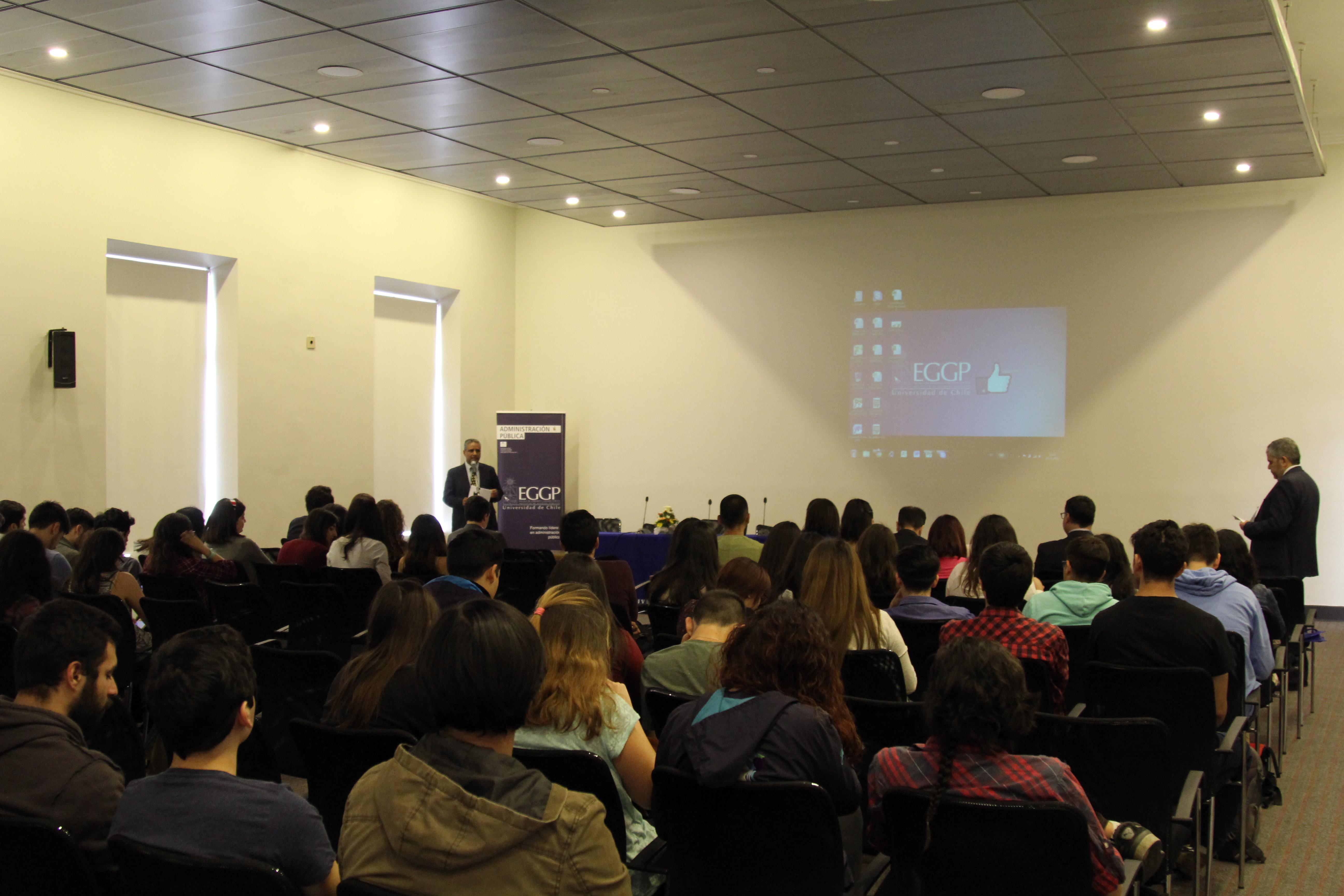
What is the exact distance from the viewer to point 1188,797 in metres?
2.97

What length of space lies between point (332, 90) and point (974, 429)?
686 cm

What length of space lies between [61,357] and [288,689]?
226 inches

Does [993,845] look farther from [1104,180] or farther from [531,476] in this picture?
[531,476]

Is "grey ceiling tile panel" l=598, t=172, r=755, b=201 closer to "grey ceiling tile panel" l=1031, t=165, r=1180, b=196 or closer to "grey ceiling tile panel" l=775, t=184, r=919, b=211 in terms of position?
"grey ceiling tile panel" l=775, t=184, r=919, b=211

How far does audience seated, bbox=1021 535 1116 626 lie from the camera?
448 cm

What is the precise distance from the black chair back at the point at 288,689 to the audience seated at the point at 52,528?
2.34 m

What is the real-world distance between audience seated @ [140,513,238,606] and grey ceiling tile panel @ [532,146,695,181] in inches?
177

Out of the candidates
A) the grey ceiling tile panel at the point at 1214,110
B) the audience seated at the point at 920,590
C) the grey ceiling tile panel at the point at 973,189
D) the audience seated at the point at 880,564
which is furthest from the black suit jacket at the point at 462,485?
the audience seated at the point at 920,590

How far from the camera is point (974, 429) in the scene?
11289 millimetres

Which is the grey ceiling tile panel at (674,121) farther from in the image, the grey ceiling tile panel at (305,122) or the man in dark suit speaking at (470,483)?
the man in dark suit speaking at (470,483)

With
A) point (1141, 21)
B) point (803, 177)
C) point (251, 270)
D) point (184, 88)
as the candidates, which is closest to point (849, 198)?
point (803, 177)

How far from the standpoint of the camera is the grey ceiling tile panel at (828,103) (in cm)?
728

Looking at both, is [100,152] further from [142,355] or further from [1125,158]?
[1125,158]

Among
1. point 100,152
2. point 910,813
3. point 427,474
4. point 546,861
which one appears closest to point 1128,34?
point 910,813
